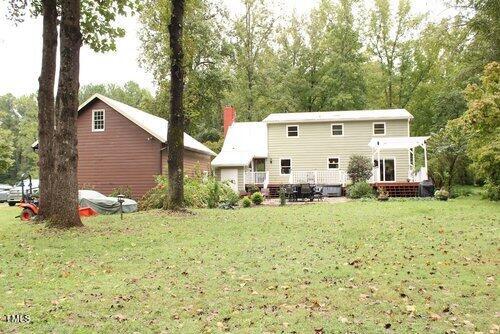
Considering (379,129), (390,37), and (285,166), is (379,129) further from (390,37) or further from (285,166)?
(390,37)

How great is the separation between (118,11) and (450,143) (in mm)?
17936

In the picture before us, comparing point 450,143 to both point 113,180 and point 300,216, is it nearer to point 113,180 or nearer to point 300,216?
point 300,216

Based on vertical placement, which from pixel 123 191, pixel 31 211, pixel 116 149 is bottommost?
pixel 31 211

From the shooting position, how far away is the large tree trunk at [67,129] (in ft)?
37.7

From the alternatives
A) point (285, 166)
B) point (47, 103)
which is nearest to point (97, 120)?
point (47, 103)

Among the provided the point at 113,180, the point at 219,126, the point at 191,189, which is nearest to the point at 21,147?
the point at 219,126

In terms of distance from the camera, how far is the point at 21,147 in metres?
A: 62.2

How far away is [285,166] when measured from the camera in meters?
31.3

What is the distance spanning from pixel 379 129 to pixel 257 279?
82.5 ft

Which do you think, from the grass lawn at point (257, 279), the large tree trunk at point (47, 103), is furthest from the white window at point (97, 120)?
the grass lawn at point (257, 279)

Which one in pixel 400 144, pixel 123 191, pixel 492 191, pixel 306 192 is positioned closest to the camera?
pixel 492 191

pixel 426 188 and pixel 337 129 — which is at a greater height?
pixel 337 129

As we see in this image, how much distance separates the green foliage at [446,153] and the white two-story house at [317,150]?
2.42 metres

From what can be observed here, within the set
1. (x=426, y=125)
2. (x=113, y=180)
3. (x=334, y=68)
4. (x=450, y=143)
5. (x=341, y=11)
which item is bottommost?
(x=113, y=180)
